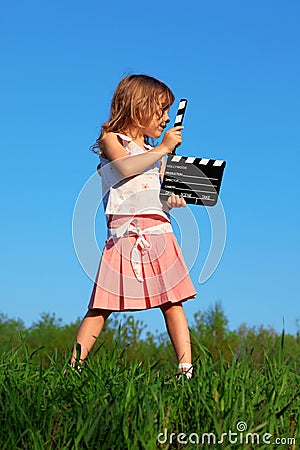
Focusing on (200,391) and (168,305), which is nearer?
(200,391)

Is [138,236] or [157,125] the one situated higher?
[157,125]

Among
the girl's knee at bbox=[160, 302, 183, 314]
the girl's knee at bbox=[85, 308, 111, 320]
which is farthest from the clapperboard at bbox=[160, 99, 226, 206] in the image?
the girl's knee at bbox=[85, 308, 111, 320]

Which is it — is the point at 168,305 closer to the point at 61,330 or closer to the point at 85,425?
the point at 85,425

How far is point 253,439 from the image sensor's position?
2838 mm

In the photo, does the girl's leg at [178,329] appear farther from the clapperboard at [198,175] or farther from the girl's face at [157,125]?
the girl's face at [157,125]

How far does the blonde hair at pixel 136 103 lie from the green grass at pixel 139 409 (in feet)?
6.16

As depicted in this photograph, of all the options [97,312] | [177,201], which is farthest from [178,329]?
[177,201]

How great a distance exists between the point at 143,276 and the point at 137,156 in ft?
2.56

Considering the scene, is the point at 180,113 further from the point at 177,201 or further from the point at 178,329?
the point at 178,329

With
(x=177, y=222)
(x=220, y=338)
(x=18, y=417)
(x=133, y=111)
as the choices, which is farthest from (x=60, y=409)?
(x=220, y=338)

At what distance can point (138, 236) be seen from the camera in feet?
15.1

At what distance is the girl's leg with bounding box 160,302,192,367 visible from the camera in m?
4.50

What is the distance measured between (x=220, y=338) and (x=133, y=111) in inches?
209

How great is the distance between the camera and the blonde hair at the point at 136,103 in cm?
481
